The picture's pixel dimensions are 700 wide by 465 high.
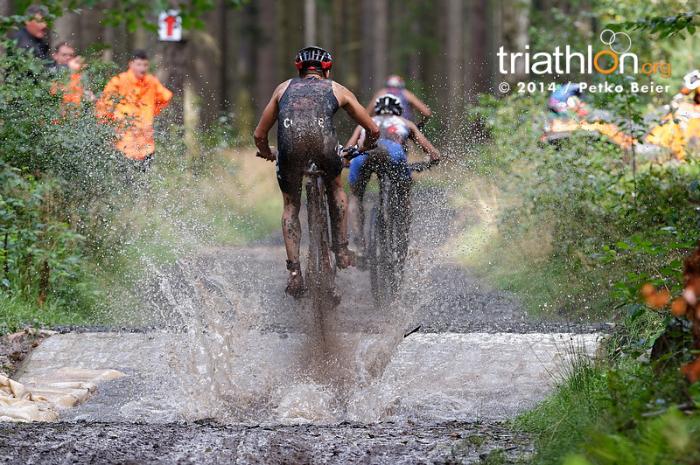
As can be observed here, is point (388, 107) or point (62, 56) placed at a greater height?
point (62, 56)

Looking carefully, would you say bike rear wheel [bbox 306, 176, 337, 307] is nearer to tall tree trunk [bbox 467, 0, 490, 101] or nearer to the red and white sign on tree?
the red and white sign on tree

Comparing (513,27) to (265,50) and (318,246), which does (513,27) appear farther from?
(318,246)

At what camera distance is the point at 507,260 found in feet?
45.9

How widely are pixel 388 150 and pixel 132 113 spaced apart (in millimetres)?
2721

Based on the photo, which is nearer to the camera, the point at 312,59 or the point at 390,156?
the point at 312,59

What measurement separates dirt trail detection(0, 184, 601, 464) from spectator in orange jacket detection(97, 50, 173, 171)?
2090 millimetres

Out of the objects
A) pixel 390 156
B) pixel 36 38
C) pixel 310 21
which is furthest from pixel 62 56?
pixel 310 21

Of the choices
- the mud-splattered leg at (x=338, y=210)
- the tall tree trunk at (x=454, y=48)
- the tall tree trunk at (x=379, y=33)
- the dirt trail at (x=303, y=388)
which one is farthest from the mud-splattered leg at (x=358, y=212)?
the tall tree trunk at (x=379, y=33)

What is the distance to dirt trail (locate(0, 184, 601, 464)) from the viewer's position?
20.7 feet

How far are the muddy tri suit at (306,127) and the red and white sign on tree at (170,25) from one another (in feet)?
33.4

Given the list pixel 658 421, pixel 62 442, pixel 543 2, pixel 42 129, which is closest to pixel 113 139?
pixel 42 129

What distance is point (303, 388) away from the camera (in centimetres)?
869

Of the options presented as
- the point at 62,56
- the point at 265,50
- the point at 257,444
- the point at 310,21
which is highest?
the point at 310,21

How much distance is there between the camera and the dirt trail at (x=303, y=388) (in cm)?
632
